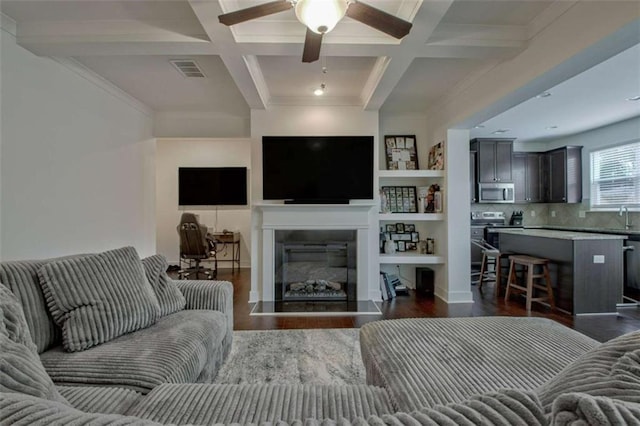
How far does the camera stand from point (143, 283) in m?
1.90

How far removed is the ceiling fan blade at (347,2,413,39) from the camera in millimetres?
1711

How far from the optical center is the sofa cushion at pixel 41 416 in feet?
1.58

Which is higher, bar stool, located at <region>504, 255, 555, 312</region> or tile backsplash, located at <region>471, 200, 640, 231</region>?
tile backsplash, located at <region>471, 200, 640, 231</region>

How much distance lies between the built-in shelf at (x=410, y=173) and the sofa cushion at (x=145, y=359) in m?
3.00

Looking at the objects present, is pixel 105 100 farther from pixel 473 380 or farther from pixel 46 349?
pixel 473 380

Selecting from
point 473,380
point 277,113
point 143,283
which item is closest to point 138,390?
point 143,283

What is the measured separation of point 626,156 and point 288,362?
241 inches

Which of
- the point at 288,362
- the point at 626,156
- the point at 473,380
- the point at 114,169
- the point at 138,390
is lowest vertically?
the point at 288,362

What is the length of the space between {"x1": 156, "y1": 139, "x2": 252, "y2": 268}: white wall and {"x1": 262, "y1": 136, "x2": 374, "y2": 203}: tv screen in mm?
2904

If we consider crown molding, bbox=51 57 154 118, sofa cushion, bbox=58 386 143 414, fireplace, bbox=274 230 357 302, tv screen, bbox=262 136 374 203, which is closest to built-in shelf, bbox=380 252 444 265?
fireplace, bbox=274 230 357 302

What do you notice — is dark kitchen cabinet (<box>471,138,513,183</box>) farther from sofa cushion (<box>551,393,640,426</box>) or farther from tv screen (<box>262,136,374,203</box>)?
sofa cushion (<box>551,393,640,426</box>)

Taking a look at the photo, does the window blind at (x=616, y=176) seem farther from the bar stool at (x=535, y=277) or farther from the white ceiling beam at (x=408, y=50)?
the white ceiling beam at (x=408, y=50)

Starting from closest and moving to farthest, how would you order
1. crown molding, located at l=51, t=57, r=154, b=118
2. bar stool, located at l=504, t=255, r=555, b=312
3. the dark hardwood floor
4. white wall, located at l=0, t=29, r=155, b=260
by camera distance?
white wall, located at l=0, t=29, r=155, b=260 < crown molding, located at l=51, t=57, r=154, b=118 < the dark hardwood floor < bar stool, located at l=504, t=255, r=555, b=312

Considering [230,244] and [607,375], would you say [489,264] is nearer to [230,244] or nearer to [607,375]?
[230,244]
